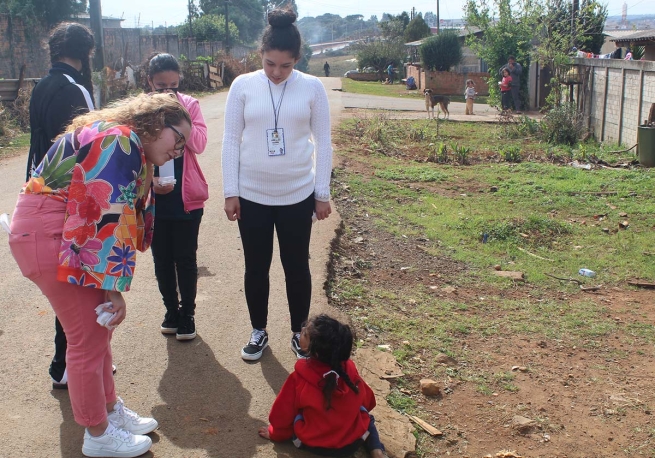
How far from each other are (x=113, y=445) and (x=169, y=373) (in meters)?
0.92

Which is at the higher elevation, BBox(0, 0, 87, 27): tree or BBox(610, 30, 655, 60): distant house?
BBox(0, 0, 87, 27): tree

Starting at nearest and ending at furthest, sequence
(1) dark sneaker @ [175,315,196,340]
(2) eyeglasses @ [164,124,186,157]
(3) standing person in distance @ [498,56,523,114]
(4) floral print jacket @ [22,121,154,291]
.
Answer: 1. (4) floral print jacket @ [22,121,154,291]
2. (2) eyeglasses @ [164,124,186,157]
3. (1) dark sneaker @ [175,315,196,340]
4. (3) standing person in distance @ [498,56,523,114]

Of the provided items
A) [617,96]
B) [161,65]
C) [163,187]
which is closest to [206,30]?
[617,96]

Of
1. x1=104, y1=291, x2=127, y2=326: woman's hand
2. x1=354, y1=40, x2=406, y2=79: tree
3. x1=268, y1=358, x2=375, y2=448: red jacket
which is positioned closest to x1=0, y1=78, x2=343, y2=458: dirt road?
x1=268, y1=358, x2=375, y2=448: red jacket

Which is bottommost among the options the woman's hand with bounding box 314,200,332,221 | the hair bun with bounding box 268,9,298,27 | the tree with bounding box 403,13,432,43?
the woman's hand with bounding box 314,200,332,221

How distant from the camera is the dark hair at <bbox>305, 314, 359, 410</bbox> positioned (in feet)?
10.4

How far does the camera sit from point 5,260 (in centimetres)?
620

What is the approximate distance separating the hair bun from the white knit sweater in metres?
0.27

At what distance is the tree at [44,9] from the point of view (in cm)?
3155

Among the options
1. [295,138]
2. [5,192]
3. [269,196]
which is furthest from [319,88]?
[5,192]

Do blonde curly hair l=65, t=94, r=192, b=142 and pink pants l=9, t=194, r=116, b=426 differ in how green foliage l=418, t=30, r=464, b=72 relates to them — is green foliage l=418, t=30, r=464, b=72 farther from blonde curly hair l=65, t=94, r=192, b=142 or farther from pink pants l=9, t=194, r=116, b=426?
pink pants l=9, t=194, r=116, b=426

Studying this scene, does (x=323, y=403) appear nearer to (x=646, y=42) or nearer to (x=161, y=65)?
(x=161, y=65)

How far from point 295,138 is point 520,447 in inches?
83.7

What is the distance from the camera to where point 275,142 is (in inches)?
150
